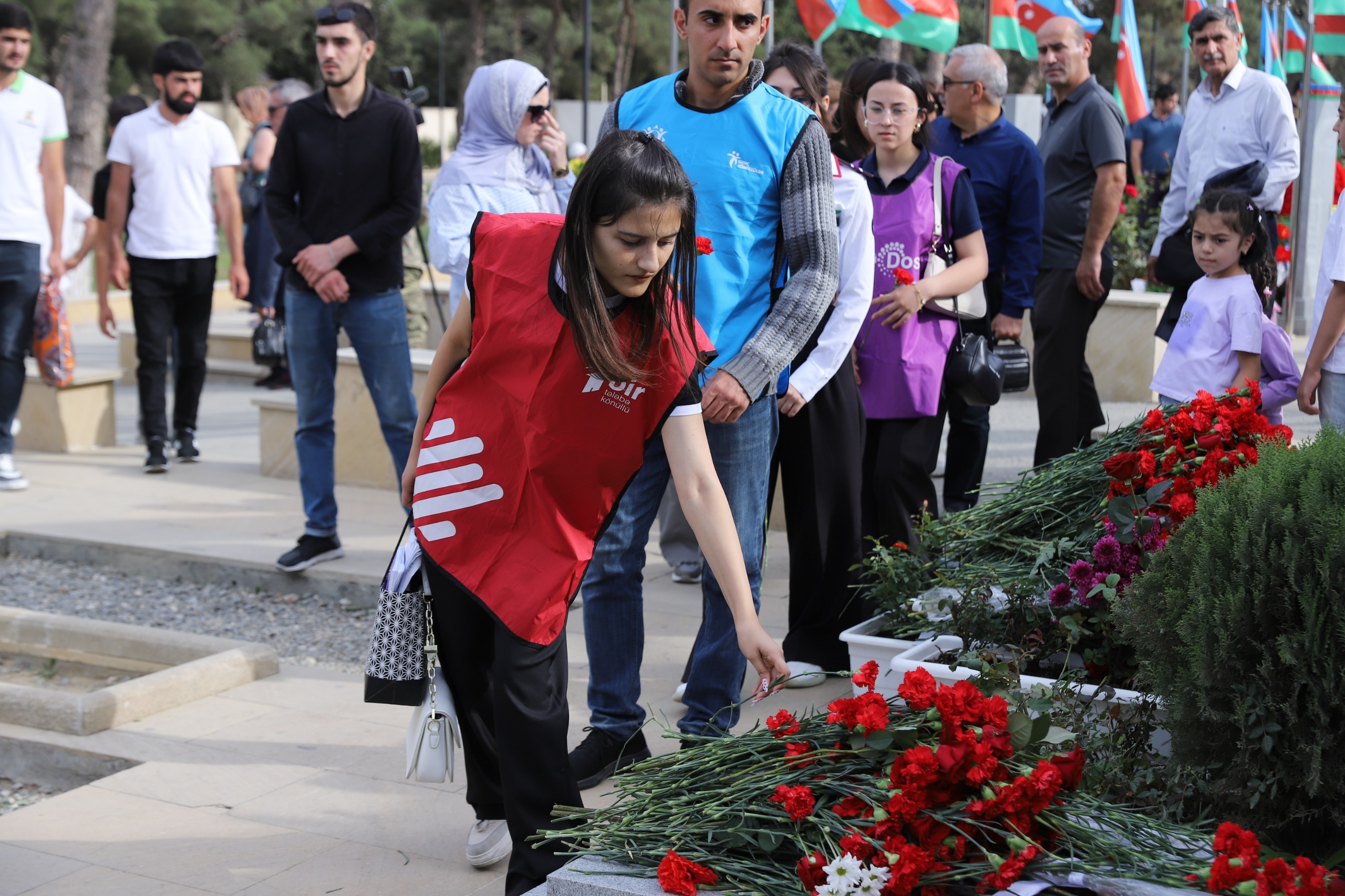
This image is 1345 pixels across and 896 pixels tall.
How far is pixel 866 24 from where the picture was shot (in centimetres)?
860

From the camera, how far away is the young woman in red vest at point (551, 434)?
8.11 ft

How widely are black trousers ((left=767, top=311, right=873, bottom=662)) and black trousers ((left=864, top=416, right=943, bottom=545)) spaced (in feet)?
0.66

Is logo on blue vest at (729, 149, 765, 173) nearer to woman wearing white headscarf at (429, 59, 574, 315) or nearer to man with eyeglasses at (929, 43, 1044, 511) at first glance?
woman wearing white headscarf at (429, 59, 574, 315)

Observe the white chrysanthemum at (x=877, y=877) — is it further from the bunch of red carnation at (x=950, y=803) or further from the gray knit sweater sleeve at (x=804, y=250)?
the gray knit sweater sleeve at (x=804, y=250)

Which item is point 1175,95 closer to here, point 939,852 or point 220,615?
point 220,615

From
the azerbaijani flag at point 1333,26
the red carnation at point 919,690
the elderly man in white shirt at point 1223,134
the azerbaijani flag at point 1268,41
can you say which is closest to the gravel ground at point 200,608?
the red carnation at point 919,690

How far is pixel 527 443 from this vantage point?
8.41 ft

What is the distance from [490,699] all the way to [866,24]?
680 centimetres

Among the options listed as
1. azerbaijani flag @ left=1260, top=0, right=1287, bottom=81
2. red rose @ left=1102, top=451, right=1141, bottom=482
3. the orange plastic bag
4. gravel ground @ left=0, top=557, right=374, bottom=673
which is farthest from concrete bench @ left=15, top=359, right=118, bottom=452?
azerbaijani flag @ left=1260, top=0, right=1287, bottom=81

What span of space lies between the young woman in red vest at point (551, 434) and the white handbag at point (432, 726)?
0.08m

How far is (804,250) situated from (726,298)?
24cm

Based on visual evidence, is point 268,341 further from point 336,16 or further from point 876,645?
point 876,645

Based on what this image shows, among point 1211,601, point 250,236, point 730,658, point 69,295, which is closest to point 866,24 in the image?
point 250,236

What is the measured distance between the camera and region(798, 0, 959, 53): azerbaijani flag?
8453 mm
